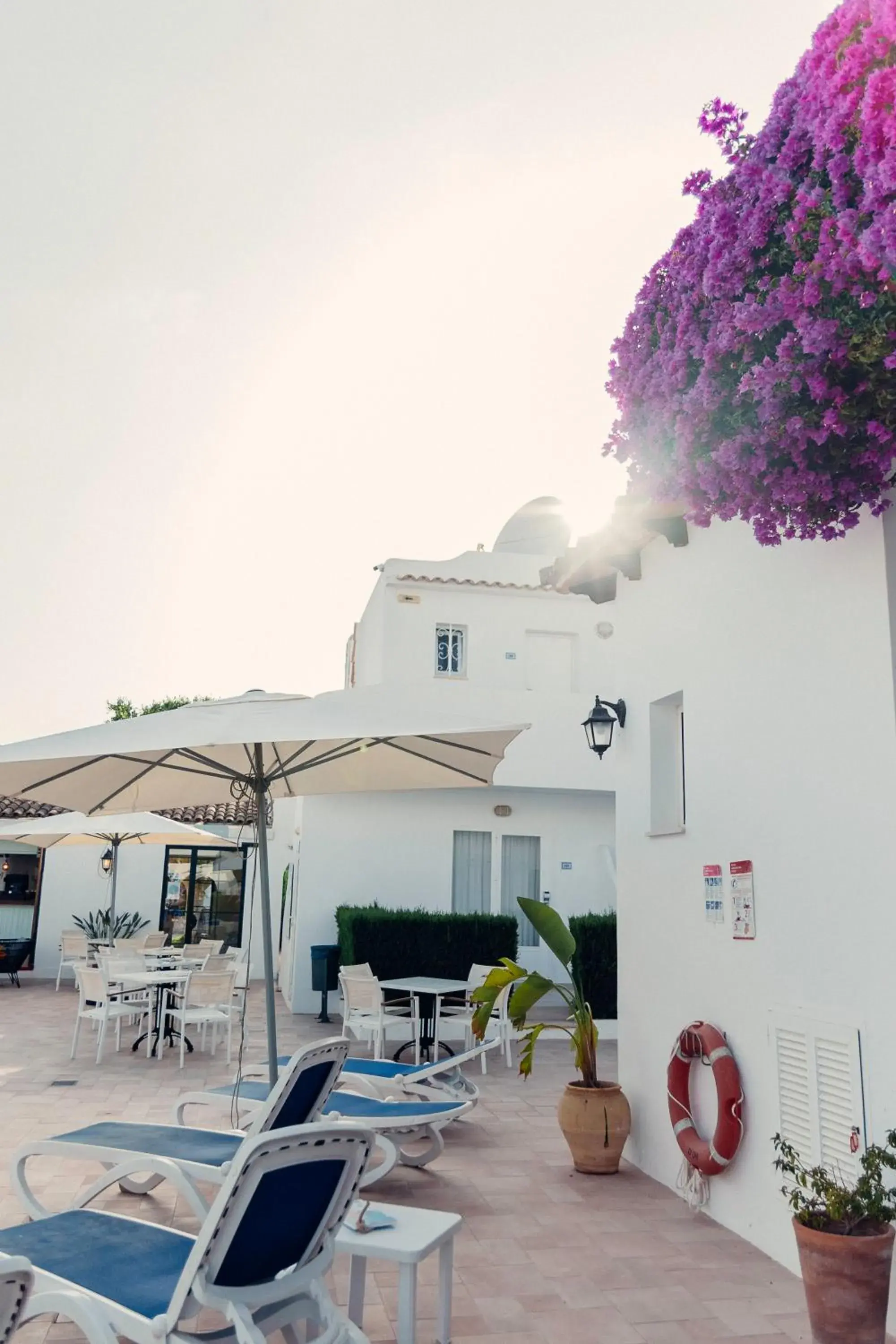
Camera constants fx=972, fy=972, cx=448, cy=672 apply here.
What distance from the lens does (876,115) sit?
3018 mm

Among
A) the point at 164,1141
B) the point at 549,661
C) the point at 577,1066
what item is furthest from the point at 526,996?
the point at 549,661

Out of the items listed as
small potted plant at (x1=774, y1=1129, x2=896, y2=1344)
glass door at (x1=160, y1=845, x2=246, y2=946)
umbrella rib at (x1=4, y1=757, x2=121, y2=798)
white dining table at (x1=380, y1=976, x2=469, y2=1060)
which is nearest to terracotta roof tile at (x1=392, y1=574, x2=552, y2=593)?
white dining table at (x1=380, y1=976, x2=469, y2=1060)

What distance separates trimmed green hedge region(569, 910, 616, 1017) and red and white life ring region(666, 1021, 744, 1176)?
706cm

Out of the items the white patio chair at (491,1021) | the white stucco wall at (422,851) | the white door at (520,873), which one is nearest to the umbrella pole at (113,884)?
the white stucco wall at (422,851)

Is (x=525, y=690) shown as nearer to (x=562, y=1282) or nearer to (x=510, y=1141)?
(x=510, y=1141)

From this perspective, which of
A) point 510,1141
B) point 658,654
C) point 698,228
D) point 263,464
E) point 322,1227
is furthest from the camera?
point 263,464

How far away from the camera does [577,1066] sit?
6.91 meters

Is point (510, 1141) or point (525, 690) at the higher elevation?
point (525, 690)

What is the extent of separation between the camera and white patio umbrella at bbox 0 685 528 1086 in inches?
190

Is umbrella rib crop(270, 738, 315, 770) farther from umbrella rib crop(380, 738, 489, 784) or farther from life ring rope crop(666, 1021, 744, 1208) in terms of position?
life ring rope crop(666, 1021, 744, 1208)

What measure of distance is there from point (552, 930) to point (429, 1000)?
15.7ft

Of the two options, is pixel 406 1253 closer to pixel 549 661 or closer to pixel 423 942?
pixel 423 942

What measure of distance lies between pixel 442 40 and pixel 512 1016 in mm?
6811

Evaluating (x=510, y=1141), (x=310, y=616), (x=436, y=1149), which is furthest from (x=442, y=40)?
(x=310, y=616)
